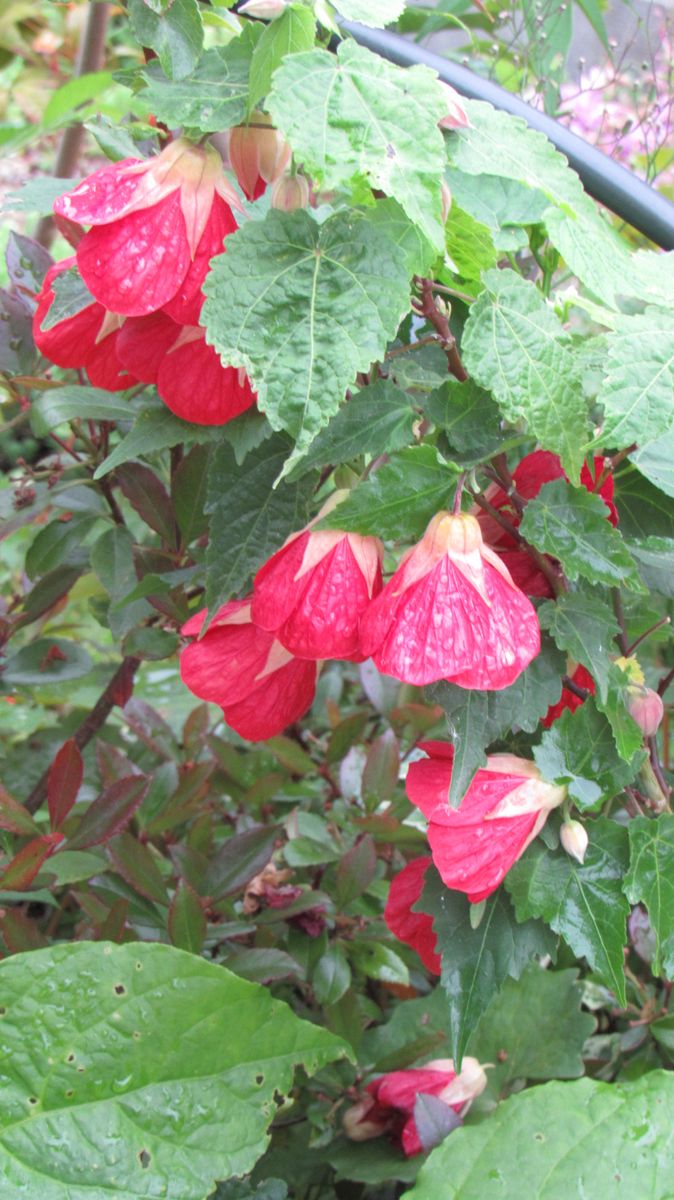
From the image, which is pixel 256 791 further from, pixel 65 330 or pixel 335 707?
pixel 65 330

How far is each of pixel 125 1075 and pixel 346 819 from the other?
322 millimetres

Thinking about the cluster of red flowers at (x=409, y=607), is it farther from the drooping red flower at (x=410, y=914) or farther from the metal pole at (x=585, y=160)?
the metal pole at (x=585, y=160)

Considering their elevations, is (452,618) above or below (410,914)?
above

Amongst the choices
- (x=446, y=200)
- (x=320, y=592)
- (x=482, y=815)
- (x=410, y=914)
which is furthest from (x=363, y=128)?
(x=410, y=914)

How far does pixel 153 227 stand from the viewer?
48cm

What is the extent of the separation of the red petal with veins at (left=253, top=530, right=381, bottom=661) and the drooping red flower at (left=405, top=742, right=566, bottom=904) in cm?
9

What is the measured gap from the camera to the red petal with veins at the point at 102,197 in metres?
0.48

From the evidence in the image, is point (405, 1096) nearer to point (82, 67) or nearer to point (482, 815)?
point (482, 815)

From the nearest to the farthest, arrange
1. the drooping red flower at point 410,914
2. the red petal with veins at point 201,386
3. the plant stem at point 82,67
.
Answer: the red petal with veins at point 201,386 → the drooping red flower at point 410,914 → the plant stem at point 82,67

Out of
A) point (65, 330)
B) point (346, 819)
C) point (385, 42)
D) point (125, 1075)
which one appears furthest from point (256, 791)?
point (385, 42)

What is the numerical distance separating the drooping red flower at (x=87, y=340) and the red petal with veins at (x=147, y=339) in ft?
0.05

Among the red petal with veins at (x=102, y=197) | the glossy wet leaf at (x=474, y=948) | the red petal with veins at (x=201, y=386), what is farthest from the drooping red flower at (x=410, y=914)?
the red petal with veins at (x=102, y=197)

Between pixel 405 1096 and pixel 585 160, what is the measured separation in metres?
0.60

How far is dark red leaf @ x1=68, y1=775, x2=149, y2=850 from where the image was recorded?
741 millimetres
